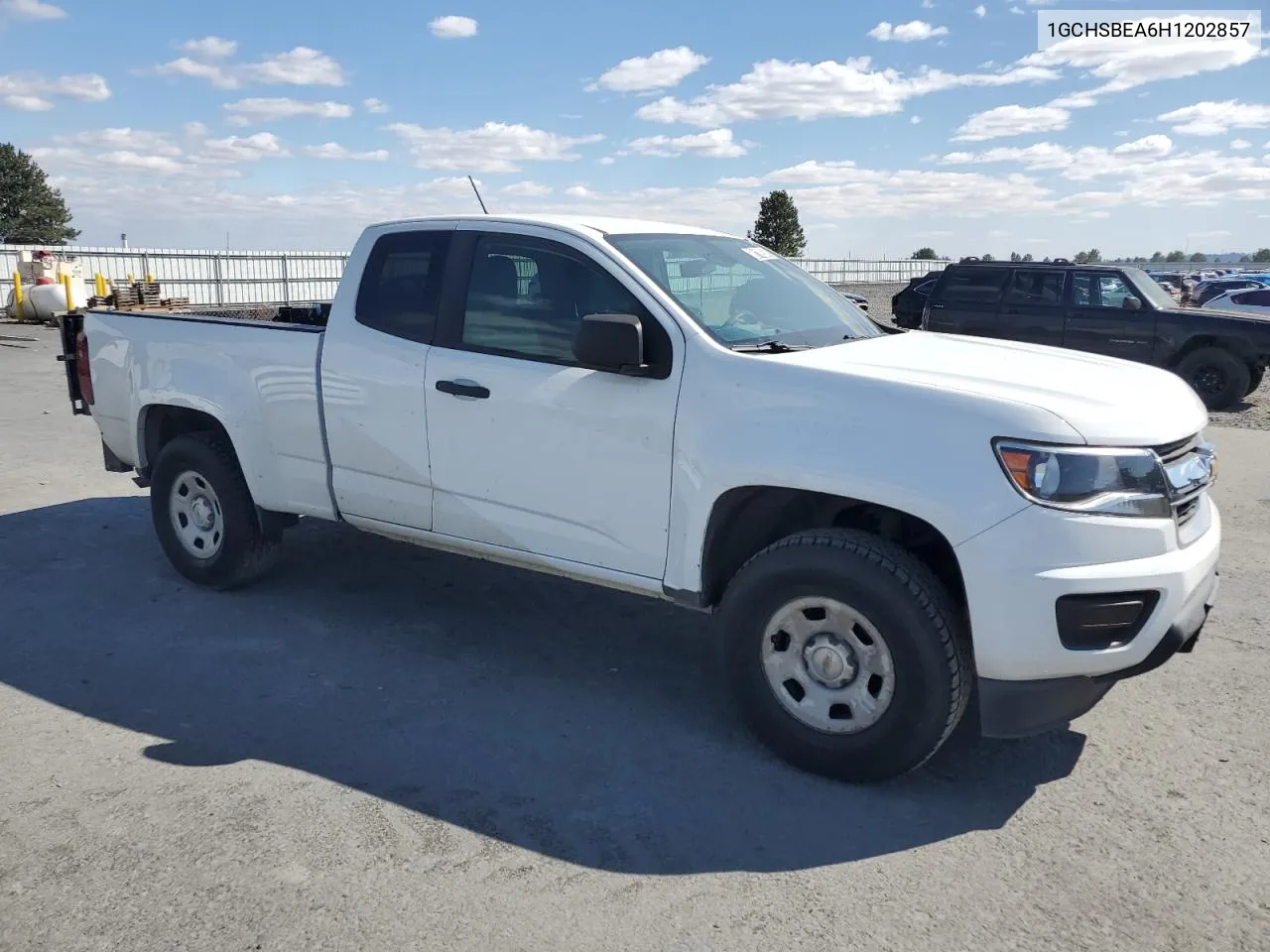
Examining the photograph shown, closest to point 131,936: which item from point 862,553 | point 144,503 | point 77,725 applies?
point 77,725

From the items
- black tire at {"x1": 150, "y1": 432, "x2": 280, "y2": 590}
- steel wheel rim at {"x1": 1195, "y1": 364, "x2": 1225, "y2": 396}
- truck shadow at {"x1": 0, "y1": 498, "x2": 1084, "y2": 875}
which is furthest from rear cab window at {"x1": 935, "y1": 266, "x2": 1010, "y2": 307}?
black tire at {"x1": 150, "y1": 432, "x2": 280, "y2": 590}

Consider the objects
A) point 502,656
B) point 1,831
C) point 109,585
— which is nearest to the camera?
point 1,831

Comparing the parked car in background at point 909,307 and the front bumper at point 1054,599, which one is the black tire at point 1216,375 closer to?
the parked car in background at point 909,307

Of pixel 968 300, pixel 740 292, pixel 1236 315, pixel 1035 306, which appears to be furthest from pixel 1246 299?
pixel 740 292

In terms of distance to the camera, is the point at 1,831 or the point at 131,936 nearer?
the point at 131,936

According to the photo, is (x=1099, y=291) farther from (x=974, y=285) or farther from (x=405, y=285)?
(x=405, y=285)

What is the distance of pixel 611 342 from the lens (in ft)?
12.2

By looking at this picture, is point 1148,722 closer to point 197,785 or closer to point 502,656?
point 502,656

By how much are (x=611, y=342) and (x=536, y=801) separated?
160 centimetres

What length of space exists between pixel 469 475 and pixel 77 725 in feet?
5.82

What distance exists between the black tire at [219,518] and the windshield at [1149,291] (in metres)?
11.3

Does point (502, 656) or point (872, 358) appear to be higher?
point (872, 358)

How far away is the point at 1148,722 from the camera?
13.3ft

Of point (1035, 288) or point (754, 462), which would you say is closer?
point (754, 462)
